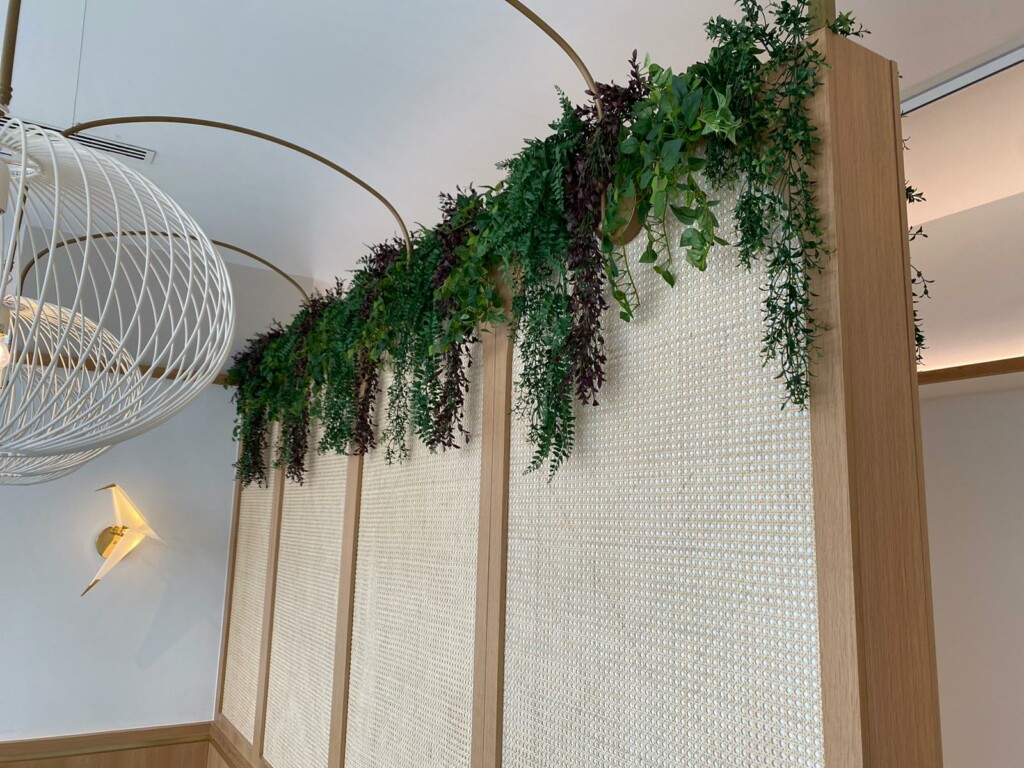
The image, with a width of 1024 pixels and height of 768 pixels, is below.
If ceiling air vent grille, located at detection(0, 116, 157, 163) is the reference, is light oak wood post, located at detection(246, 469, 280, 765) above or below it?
below

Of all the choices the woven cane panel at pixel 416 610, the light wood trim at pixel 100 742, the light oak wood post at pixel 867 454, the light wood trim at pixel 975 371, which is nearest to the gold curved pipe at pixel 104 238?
the woven cane panel at pixel 416 610

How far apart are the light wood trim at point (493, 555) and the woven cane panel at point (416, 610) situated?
59mm

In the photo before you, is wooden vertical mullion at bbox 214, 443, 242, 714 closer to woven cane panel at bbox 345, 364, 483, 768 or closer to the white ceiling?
the white ceiling

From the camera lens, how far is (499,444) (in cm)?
184

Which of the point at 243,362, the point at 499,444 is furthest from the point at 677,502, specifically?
the point at 243,362

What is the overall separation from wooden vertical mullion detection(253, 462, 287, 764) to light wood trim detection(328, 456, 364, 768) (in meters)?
0.93

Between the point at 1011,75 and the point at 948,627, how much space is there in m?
2.41

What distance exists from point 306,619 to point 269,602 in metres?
0.55

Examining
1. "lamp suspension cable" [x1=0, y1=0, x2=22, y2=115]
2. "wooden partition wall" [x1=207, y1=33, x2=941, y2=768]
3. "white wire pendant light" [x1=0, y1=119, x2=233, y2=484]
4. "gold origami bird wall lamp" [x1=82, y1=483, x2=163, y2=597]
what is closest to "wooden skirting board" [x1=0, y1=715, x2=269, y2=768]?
"gold origami bird wall lamp" [x1=82, y1=483, x2=163, y2=597]

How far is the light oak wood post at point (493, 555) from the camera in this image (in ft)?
5.66

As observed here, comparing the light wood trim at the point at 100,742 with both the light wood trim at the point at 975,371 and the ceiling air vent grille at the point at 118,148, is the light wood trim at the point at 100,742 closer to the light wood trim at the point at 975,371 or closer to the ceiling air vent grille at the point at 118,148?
the ceiling air vent grille at the point at 118,148

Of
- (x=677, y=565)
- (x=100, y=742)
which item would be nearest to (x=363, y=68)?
(x=677, y=565)

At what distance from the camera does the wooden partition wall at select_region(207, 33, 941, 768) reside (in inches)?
41.8

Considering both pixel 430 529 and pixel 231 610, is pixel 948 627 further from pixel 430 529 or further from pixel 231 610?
pixel 231 610
